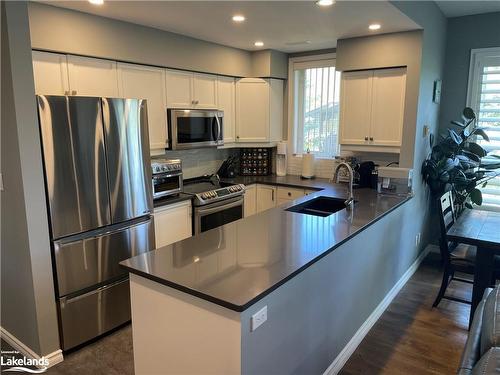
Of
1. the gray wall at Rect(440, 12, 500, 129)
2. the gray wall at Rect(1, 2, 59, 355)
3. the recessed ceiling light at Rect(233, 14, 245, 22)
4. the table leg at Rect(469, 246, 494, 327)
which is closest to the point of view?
the gray wall at Rect(1, 2, 59, 355)

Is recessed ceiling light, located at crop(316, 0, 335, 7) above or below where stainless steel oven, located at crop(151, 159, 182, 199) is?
above

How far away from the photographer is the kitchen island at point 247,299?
160cm

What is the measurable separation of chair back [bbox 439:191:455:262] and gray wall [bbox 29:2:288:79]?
243 centimetres

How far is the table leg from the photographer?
9.22ft

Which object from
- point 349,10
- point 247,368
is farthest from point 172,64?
point 247,368

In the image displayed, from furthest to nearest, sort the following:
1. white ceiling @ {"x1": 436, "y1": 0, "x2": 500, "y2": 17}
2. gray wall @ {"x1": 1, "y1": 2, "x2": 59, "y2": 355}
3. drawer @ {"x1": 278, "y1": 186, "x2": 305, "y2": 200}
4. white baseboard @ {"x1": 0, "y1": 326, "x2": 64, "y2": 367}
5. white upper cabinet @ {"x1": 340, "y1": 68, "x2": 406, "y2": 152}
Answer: drawer @ {"x1": 278, "y1": 186, "x2": 305, "y2": 200}, white upper cabinet @ {"x1": 340, "y1": 68, "x2": 406, "y2": 152}, white ceiling @ {"x1": 436, "y1": 0, "x2": 500, "y2": 17}, white baseboard @ {"x1": 0, "y1": 326, "x2": 64, "y2": 367}, gray wall @ {"x1": 1, "y1": 2, "x2": 59, "y2": 355}

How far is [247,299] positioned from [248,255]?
0.50 metres

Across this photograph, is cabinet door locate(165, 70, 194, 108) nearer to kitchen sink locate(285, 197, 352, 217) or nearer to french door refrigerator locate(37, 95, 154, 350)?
french door refrigerator locate(37, 95, 154, 350)

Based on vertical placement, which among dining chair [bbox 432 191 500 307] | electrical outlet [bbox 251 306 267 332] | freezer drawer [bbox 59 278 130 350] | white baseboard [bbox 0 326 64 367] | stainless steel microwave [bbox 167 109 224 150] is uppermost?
stainless steel microwave [bbox 167 109 224 150]

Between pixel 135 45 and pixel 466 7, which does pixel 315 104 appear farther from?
pixel 135 45

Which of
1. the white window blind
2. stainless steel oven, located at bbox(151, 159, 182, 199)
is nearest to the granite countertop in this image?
stainless steel oven, located at bbox(151, 159, 182, 199)

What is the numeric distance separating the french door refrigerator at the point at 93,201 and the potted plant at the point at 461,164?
2919 mm

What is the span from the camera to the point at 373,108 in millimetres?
3803

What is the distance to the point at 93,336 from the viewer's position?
9.15 ft
